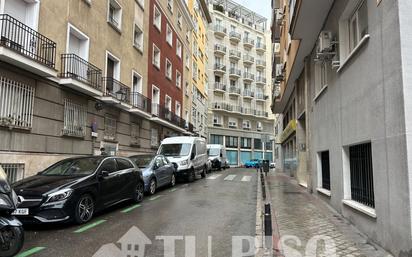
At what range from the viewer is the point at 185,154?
18.3 metres

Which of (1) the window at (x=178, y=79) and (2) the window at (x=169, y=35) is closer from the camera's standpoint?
(2) the window at (x=169, y=35)

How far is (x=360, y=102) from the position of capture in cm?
697

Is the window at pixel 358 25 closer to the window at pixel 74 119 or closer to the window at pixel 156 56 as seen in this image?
the window at pixel 74 119

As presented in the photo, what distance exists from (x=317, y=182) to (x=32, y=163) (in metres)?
9.85

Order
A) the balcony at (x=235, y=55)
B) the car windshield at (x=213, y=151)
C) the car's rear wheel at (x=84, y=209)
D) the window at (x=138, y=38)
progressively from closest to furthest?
the car's rear wheel at (x=84, y=209)
the window at (x=138, y=38)
the car windshield at (x=213, y=151)
the balcony at (x=235, y=55)

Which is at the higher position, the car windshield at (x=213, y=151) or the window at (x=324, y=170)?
the car windshield at (x=213, y=151)

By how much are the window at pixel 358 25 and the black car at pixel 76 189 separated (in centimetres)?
674

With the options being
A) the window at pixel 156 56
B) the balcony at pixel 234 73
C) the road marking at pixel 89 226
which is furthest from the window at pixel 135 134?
the balcony at pixel 234 73

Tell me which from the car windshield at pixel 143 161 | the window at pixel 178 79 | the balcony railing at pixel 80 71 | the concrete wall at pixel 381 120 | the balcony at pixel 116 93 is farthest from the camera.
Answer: the window at pixel 178 79

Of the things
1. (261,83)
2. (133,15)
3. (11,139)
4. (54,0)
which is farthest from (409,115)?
(261,83)

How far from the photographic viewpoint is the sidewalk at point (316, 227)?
574 centimetres

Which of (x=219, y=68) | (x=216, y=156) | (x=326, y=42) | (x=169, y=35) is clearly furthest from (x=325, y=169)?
(x=219, y=68)

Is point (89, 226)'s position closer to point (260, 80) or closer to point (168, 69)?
point (168, 69)

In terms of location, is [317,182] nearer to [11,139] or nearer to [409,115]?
[409,115]
